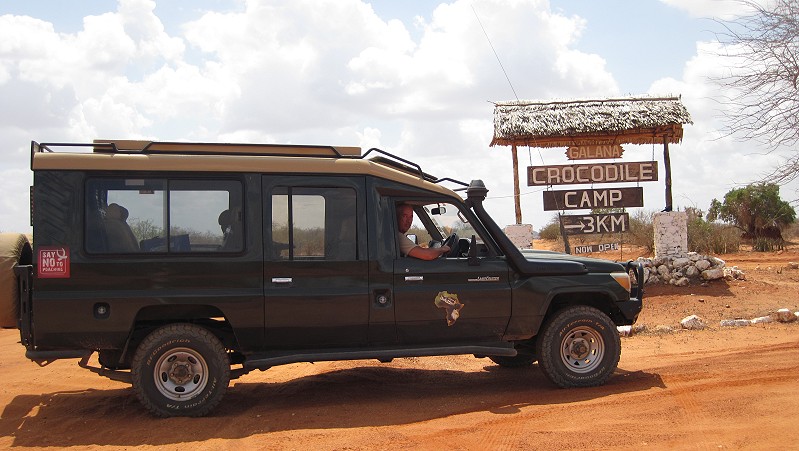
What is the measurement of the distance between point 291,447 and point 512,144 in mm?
10523

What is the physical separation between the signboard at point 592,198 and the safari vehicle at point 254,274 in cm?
815

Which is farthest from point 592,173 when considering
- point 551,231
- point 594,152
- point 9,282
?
point 551,231

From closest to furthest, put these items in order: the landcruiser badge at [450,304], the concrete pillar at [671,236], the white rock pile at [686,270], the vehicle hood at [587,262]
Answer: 1. the landcruiser badge at [450,304]
2. the vehicle hood at [587,262]
3. the white rock pile at [686,270]
4. the concrete pillar at [671,236]

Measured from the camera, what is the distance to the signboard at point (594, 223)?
1562cm

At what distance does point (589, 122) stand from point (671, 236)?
9.21 feet

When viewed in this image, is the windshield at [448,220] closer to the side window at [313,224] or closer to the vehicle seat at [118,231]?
the side window at [313,224]

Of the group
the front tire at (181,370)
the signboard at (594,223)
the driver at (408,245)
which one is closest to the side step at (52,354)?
the front tire at (181,370)

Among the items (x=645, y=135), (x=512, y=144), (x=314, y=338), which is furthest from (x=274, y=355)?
(x=645, y=135)

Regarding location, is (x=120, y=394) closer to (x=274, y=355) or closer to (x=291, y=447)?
(x=274, y=355)

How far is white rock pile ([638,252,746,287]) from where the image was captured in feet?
48.0

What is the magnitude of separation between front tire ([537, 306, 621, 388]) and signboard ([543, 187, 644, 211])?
8116 millimetres

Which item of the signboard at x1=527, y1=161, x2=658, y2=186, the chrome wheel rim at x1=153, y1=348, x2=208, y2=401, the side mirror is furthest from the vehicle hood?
the signboard at x1=527, y1=161, x2=658, y2=186

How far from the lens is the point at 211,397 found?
22.0ft

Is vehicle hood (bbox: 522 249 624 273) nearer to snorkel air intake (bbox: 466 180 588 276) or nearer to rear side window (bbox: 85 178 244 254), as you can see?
snorkel air intake (bbox: 466 180 588 276)
